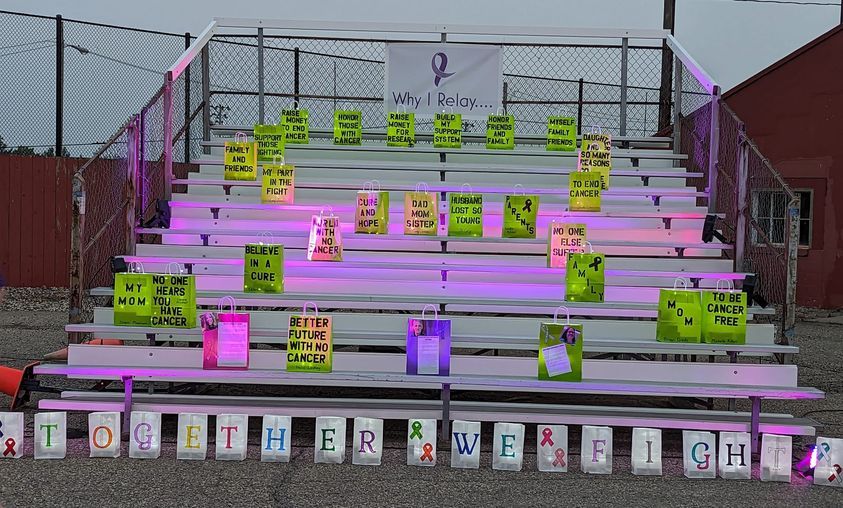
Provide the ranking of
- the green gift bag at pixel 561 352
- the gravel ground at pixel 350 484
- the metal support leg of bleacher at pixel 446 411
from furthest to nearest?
the metal support leg of bleacher at pixel 446 411 → the green gift bag at pixel 561 352 → the gravel ground at pixel 350 484

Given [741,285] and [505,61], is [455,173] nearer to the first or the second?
[505,61]

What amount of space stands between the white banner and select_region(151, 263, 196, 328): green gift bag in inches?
166

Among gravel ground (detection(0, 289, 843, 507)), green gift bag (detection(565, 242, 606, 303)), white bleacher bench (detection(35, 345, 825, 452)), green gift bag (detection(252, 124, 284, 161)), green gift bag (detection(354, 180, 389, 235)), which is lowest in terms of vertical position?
gravel ground (detection(0, 289, 843, 507))

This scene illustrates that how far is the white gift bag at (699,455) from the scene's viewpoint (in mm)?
3945

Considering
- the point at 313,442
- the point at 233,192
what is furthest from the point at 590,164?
the point at 313,442

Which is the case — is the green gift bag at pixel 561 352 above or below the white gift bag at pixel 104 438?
above

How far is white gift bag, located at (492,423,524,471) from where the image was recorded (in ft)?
13.1

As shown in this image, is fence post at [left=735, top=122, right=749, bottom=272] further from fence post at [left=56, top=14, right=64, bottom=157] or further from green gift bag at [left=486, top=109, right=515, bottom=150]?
fence post at [left=56, top=14, right=64, bottom=157]

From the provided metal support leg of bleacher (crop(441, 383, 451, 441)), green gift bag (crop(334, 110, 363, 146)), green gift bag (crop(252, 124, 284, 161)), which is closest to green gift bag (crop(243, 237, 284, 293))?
metal support leg of bleacher (crop(441, 383, 451, 441))

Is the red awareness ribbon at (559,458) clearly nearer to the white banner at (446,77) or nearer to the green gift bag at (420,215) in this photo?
the green gift bag at (420,215)

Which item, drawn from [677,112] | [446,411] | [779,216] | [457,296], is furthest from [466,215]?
[779,216]

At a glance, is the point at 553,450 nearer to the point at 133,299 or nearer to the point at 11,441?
the point at 133,299

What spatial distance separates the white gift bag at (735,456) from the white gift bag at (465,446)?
3.80 ft

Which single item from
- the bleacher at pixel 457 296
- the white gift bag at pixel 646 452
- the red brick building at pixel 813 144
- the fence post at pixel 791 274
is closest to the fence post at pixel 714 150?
the bleacher at pixel 457 296
